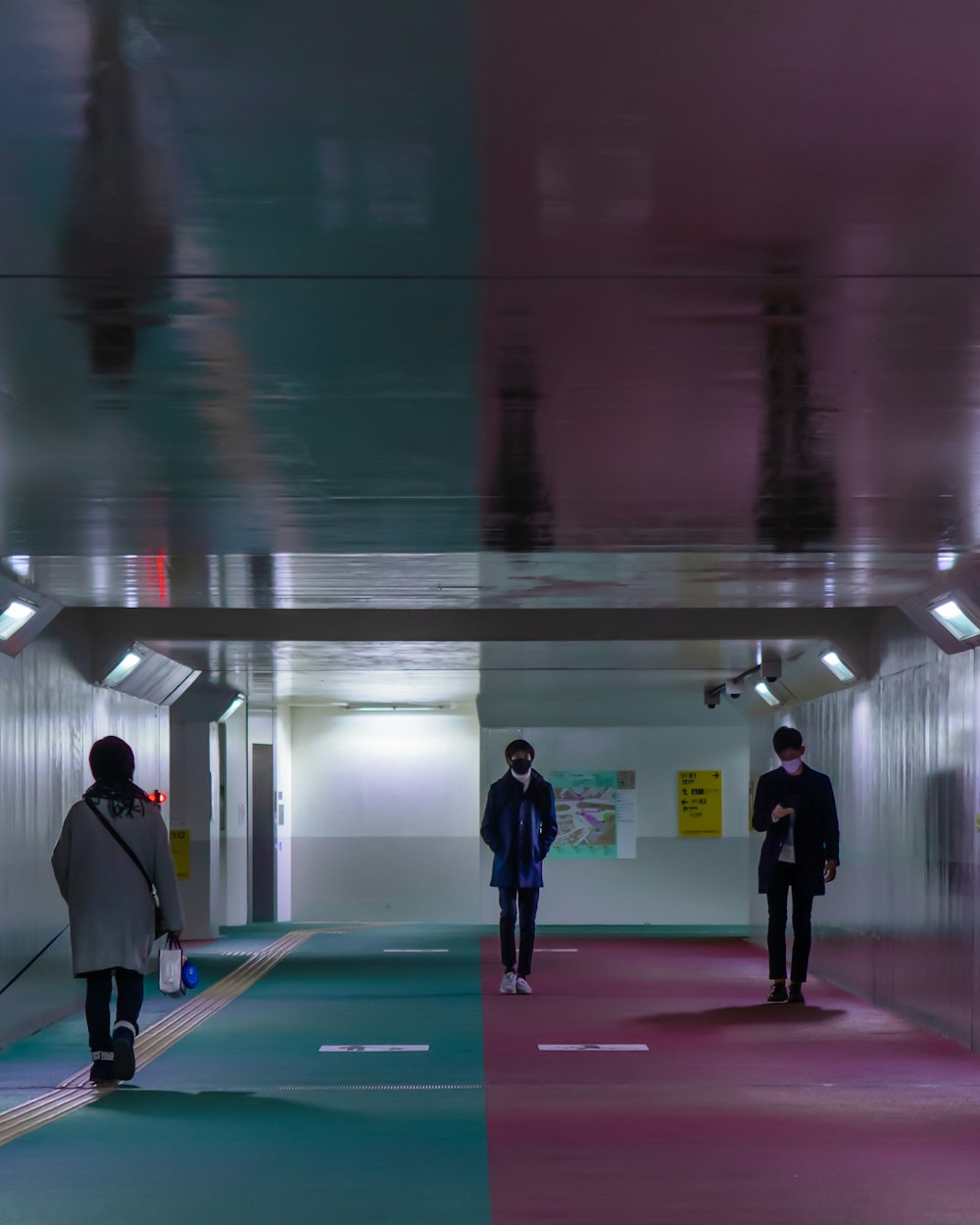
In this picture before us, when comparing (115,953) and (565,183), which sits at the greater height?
(565,183)

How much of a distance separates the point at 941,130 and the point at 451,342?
73.6 inches

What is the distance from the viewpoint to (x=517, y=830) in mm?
12039

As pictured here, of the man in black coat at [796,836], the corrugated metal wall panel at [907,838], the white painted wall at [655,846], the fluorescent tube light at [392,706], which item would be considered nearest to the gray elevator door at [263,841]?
the fluorescent tube light at [392,706]

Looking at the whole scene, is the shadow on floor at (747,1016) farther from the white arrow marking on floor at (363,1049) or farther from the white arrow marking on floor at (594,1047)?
the white arrow marking on floor at (363,1049)

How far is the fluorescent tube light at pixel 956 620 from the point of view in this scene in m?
9.62

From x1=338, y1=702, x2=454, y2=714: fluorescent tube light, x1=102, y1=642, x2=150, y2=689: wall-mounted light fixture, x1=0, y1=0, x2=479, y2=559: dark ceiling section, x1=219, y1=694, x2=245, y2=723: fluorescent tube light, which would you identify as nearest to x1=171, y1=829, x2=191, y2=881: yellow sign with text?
x1=219, y1=694, x2=245, y2=723: fluorescent tube light

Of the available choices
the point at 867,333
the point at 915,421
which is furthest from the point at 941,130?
the point at 915,421

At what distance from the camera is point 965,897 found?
9.69m

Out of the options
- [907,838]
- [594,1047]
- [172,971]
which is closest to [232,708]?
[907,838]

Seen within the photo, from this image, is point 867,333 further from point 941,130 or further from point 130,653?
point 130,653

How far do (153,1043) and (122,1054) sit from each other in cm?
169

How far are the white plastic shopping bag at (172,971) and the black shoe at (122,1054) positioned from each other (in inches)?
19.6

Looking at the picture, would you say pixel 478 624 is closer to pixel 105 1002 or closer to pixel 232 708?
pixel 105 1002

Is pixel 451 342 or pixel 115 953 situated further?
pixel 115 953
